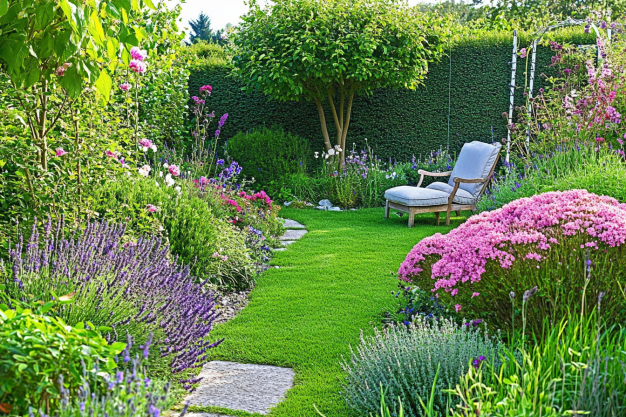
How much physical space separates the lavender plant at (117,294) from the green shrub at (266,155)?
6.39m

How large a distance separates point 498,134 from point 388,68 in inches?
110

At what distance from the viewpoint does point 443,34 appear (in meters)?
9.43

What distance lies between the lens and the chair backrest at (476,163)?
7484 millimetres

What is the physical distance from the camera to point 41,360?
1523 mm

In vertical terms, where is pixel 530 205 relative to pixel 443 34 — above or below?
below

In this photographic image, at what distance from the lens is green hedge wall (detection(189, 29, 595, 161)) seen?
10180 mm

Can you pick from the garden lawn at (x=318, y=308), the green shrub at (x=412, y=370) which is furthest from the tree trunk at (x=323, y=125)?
the green shrub at (x=412, y=370)

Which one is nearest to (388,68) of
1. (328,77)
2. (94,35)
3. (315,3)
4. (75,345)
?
(328,77)

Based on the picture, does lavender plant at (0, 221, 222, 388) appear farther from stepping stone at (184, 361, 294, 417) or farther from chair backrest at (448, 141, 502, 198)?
chair backrest at (448, 141, 502, 198)

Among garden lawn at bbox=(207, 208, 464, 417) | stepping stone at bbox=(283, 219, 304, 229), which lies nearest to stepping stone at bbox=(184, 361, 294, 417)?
garden lawn at bbox=(207, 208, 464, 417)

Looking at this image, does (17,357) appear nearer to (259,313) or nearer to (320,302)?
(259,313)

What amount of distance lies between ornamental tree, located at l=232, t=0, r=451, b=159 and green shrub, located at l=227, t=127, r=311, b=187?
2.63ft

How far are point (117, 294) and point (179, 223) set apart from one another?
5.75 feet

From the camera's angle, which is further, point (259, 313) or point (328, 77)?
point (328, 77)
